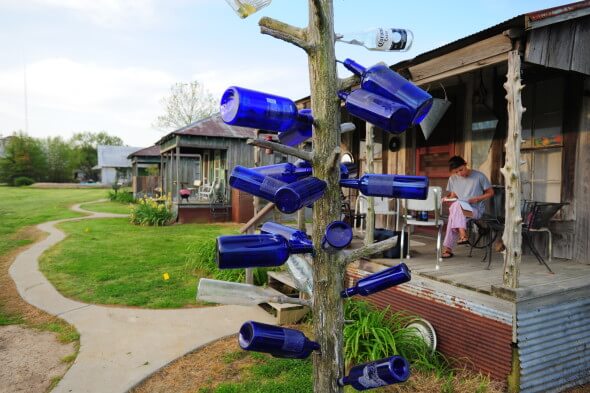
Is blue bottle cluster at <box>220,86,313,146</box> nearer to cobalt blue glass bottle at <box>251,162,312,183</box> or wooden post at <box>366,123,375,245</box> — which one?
cobalt blue glass bottle at <box>251,162,312,183</box>

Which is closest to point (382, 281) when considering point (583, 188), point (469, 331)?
point (469, 331)

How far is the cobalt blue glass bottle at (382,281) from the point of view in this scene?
1.30 meters

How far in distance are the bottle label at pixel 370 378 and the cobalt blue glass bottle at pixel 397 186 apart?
20.8 inches

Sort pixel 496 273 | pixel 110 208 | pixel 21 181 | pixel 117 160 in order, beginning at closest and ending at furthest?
1. pixel 496 273
2. pixel 110 208
3. pixel 21 181
4. pixel 117 160

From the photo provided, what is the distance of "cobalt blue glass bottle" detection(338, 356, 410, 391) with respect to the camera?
1.15 metres

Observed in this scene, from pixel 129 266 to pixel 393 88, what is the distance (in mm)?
7305

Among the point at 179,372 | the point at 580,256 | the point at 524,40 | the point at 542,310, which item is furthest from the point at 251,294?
the point at 580,256

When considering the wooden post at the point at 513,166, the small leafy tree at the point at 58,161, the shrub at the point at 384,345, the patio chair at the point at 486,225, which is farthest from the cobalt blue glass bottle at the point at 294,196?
the small leafy tree at the point at 58,161

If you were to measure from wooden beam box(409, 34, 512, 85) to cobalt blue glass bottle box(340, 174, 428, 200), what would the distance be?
2912 mm

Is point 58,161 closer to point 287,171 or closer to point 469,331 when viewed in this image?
point 469,331

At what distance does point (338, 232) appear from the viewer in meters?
1.18

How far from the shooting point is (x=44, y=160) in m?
49.9

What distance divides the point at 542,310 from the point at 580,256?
75.0 inches

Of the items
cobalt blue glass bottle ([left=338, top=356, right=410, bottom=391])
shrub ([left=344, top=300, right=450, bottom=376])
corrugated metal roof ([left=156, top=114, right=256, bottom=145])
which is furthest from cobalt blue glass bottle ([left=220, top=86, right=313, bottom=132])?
corrugated metal roof ([left=156, top=114, right=256, bottom=145])
